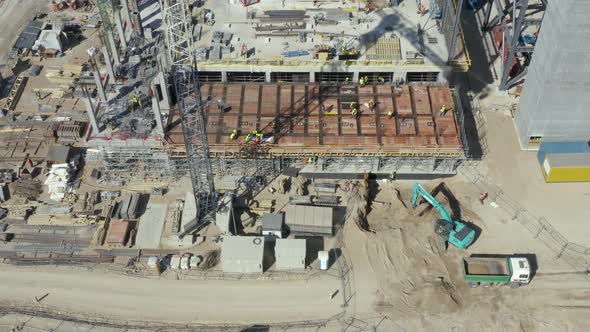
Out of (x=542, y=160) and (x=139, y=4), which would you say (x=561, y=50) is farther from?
(x=139, y=4)

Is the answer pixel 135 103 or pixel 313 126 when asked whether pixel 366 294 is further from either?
pixel 135 103

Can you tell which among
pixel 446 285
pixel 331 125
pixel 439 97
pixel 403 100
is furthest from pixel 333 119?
pixel 446 285

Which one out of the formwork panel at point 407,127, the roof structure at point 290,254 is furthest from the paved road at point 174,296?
the formwork panel at point 407,127

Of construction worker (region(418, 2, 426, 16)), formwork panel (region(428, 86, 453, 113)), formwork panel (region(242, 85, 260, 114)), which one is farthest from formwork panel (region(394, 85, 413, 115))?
formwork panel (region(242, 85, 260, 114))

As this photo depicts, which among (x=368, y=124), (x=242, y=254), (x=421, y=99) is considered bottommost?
(x=242, y=254)

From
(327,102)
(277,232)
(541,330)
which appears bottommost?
(541,330)

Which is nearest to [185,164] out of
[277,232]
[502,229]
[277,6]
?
[277,232]
